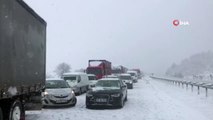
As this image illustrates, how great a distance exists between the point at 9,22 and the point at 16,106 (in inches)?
103

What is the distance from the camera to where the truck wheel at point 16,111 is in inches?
382

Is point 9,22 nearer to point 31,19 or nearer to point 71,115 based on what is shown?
point 31,19

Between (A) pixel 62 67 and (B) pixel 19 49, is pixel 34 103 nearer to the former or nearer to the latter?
(B) pixel 19 49

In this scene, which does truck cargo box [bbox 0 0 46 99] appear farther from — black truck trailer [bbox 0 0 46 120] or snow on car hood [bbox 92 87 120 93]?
snow on car hood [bbox 92 87 120 93]

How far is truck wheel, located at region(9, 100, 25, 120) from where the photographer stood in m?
9.71

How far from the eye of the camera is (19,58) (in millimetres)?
9836

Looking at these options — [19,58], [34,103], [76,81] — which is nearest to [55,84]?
[34,103]

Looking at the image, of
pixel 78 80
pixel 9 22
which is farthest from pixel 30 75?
pixel 78 80

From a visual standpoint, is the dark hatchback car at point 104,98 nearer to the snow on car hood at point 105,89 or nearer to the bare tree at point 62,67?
the snow on car hood at point 105,89

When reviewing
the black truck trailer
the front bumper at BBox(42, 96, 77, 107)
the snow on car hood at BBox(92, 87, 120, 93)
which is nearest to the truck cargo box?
the black truck trailer

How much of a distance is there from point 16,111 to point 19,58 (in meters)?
1.56

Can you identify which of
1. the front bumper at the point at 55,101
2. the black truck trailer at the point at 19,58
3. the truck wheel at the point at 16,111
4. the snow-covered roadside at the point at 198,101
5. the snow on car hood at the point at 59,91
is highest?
the black truck trailer at the point at 19,58

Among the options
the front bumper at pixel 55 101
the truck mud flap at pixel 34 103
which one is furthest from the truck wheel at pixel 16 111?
the front bumper at pixel 55 101

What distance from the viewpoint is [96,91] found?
686 inches
